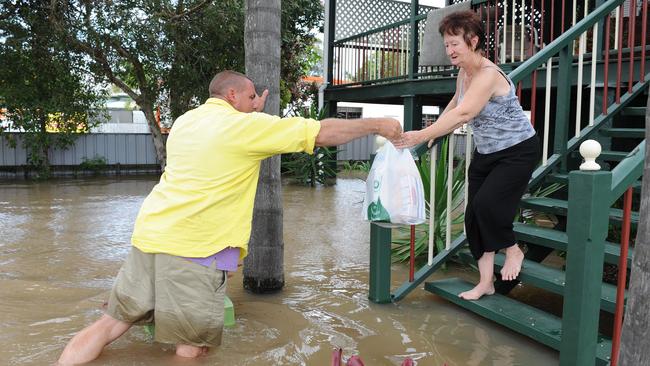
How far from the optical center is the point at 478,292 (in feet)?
11.5

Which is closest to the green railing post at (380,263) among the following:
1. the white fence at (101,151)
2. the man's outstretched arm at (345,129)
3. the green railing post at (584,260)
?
the man's outstretched arm at (345,129)

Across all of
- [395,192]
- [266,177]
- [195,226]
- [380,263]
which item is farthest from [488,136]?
[195,226]

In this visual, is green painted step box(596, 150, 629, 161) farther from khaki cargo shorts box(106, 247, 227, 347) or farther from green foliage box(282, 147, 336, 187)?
green foliage box(282, 147, 336, 187)

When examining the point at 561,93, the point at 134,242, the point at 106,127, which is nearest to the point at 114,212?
the point at 134,242

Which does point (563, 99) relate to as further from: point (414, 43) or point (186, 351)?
point (414, 43)

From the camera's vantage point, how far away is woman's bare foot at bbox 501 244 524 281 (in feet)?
11.1

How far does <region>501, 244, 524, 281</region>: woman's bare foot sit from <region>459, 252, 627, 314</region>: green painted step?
0.26 feet

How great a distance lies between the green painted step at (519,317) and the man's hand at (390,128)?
1.15 meters

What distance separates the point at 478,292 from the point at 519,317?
379 millimetres

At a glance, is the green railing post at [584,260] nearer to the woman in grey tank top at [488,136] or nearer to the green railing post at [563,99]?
the woman in grey tank top at [488,136]

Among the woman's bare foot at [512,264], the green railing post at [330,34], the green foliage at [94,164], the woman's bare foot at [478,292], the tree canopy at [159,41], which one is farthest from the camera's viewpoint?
the green foliage at [94,164]

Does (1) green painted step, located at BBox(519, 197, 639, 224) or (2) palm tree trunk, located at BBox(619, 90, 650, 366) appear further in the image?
(1) green painted step, located at BBox(519, 197, 639, 224)

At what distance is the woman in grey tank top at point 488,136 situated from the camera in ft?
10.2

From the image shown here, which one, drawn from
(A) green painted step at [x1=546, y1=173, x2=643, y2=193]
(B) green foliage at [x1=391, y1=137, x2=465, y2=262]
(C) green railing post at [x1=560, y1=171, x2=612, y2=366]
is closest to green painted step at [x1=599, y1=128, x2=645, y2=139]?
(A) green painted step at [x1=546, y1=173, x2=643, y2=193]
